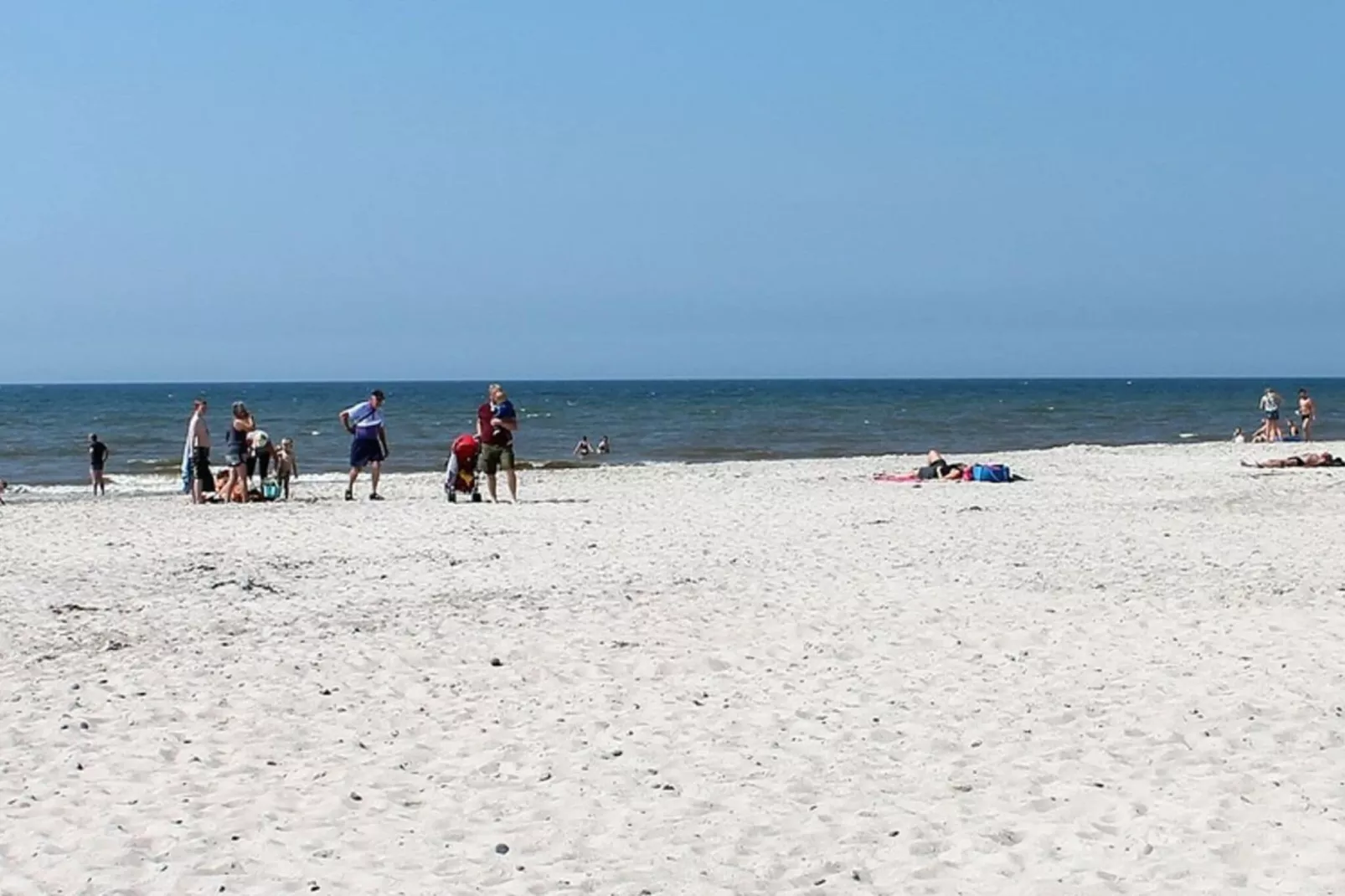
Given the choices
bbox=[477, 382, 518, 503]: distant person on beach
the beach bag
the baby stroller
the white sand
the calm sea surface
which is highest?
bbox=[477, 382, 518, 503]: distant person on beach

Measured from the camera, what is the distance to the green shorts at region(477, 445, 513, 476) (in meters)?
18.3

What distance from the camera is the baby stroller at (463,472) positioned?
19.1 m

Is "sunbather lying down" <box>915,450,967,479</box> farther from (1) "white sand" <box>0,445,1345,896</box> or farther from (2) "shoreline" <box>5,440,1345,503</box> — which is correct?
(1) "white sand" <box>0,445,1345,896</box>

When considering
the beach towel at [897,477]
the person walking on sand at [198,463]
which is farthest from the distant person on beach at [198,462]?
the beach towel at [897,477]

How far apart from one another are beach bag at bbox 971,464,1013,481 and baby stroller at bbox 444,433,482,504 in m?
7.68

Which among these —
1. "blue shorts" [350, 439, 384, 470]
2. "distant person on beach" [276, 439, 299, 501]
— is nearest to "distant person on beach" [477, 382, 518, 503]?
"blue shorts" [350, 439, 384, 470]

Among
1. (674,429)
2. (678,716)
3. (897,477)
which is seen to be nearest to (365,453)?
(897,477)

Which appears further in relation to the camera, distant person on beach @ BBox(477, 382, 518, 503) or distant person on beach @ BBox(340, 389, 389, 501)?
distant person on beach @ BBox(340, 389, 389, 501)

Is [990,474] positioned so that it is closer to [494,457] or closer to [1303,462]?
[1303,462]

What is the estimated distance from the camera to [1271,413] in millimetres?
33938

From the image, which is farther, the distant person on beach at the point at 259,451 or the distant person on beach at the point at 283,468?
the distant person on beach at the point at 283,468

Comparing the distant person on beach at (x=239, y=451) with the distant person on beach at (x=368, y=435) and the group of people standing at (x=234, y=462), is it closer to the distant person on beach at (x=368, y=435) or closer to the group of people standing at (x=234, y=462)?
the group of people standing at (x=234, y=462)

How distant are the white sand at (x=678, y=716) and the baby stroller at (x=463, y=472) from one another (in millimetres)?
4536

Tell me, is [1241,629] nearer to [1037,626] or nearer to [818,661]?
[1037,626]
